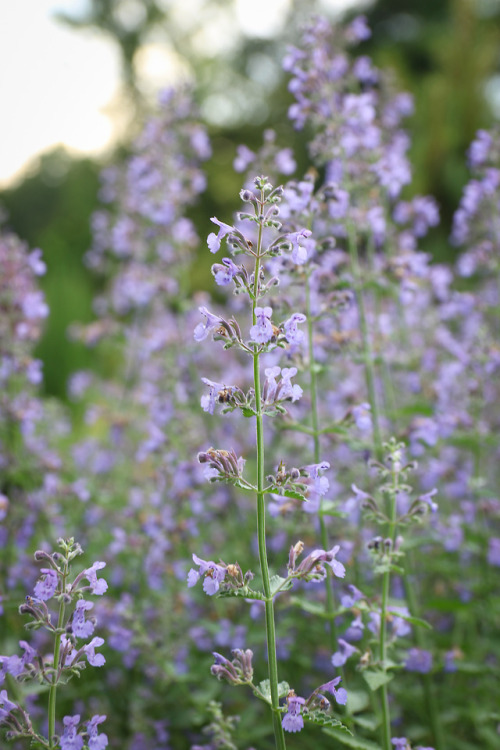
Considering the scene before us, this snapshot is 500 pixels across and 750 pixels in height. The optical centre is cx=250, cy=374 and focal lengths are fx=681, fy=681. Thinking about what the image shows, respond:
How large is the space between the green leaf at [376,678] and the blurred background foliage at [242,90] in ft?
12.9

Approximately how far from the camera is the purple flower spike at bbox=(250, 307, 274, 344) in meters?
1.97

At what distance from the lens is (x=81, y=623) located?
2.00 meters

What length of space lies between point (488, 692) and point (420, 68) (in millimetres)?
19765

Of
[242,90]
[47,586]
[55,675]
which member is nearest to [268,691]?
[55,675]

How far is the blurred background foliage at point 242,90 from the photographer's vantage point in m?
15.4

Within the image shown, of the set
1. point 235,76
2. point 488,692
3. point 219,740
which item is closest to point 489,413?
point 488,692

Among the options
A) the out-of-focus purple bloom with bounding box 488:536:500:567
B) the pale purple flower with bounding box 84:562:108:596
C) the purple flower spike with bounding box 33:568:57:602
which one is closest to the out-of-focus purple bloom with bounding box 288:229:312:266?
the pale purple flower with bounding box 84:562:108:596

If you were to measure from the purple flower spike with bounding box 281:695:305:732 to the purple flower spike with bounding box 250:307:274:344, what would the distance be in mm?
1045

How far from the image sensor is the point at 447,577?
4199mm

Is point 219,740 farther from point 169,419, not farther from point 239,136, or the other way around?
point 239,136

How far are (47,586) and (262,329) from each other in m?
0.99

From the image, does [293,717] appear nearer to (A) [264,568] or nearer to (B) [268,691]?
(B) [268,691]

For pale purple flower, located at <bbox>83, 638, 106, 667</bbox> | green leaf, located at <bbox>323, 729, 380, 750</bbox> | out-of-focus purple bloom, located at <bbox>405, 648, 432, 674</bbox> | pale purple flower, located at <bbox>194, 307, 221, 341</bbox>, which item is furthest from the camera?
out-of-focus purple bloom, located at <bbox>405, 648, 432, 674</bbox>

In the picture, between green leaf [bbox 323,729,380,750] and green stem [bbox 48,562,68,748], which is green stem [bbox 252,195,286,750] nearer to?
green leaf [bbox 323,729,380,750]
